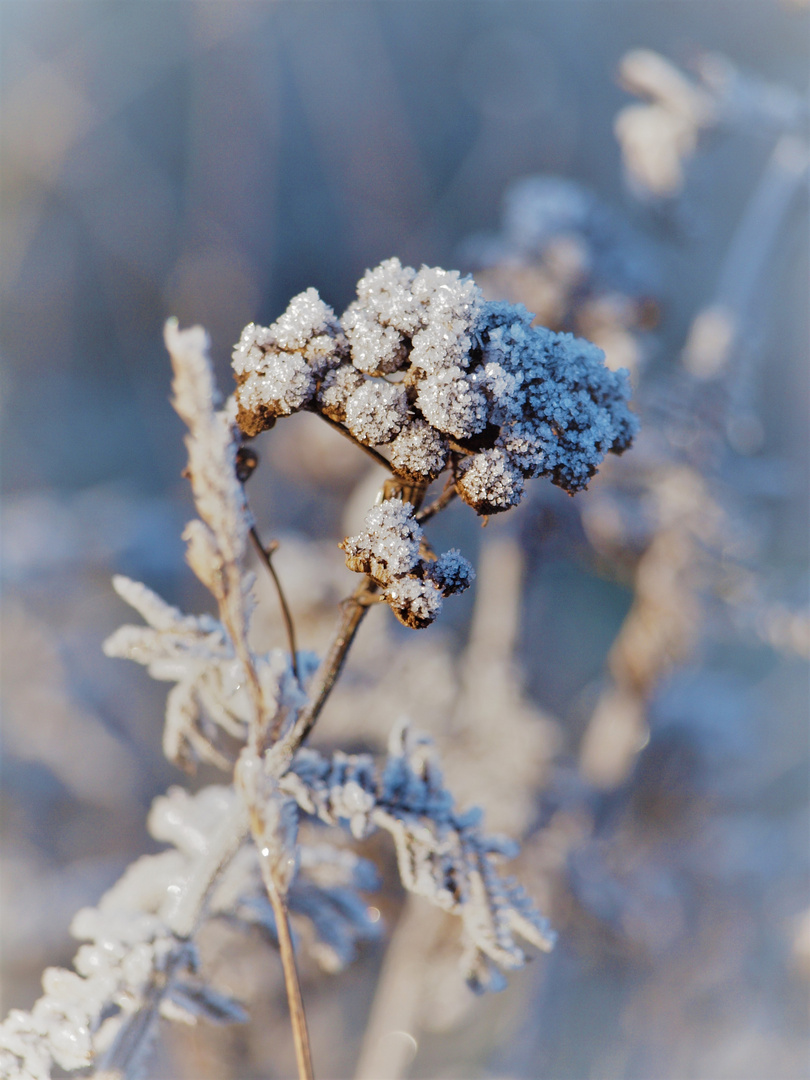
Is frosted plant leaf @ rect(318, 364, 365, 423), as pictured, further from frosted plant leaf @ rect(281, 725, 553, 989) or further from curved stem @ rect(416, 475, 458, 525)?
frosted plant leaf @ rect(281, 725, 553, 989)


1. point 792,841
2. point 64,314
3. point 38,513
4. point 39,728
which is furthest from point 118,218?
point 792,841

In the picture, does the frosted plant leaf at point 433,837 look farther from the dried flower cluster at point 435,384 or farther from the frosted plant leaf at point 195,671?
the dried flower cluster at point 435,384

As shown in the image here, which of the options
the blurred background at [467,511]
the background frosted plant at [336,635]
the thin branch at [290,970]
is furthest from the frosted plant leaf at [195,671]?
the blurred background at [467,511]

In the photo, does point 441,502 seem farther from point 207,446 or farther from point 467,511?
point 467,511

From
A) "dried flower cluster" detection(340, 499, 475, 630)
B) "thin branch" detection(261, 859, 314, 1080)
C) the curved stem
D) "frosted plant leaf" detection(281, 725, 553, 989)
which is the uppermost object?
the curved stem

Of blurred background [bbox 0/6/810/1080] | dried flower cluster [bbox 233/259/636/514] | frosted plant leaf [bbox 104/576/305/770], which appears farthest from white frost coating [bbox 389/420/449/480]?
blurred background [bbox 0/6/810/1080]

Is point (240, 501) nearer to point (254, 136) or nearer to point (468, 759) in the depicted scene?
point (468, 759)
